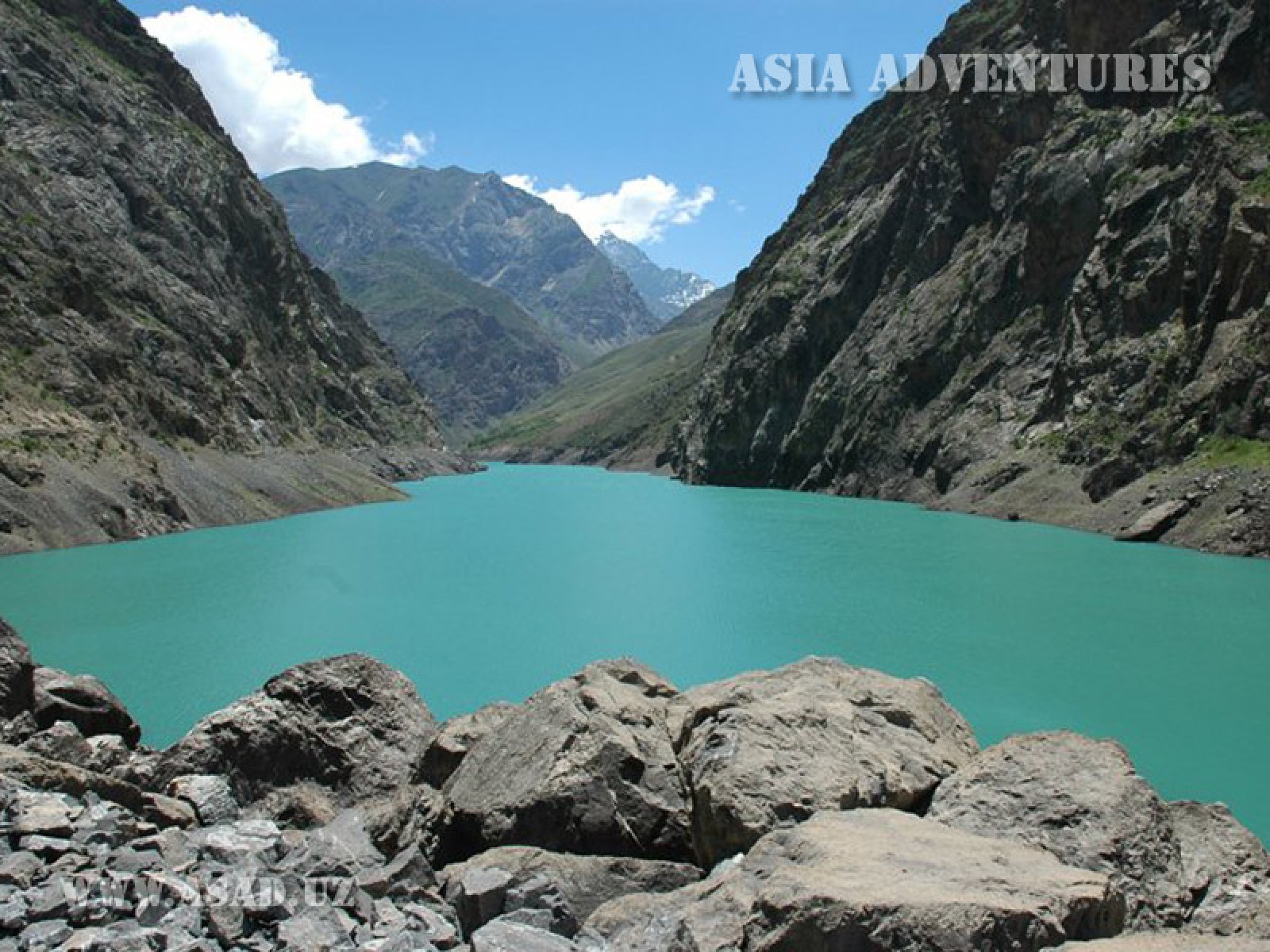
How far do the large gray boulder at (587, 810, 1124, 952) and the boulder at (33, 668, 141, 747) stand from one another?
38.1ft

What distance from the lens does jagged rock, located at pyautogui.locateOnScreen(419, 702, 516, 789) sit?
47.0 feet

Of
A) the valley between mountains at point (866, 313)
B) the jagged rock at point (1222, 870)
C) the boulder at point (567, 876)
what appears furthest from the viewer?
the valley between mountains at point (866, 313)

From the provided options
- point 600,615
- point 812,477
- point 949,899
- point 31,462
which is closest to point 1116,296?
point 812,477

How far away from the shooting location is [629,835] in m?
11.8

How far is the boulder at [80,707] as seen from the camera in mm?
17078

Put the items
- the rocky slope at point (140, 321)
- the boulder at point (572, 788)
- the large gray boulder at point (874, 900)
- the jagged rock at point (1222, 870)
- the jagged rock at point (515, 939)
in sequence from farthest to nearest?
the rocky slope at point (140, 321) → the boulder at point (572, 788) → the jagged rock at point (1222, 870) → the jagged rock at point (515, 939) → the large gray boulder at point (874, 900)

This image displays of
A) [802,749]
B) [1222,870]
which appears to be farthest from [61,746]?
[1222,870]

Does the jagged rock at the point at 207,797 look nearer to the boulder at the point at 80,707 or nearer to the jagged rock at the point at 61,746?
the jagged rock at the point at 61,746

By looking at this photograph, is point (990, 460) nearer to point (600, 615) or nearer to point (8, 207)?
point (600, 615)

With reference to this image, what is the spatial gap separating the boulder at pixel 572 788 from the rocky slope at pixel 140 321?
49539mm

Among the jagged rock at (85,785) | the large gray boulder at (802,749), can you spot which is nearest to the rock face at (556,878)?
the large gray boulder at (802,749)

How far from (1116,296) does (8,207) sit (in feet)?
268

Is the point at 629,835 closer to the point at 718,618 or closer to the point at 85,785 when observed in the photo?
the point at 85,785

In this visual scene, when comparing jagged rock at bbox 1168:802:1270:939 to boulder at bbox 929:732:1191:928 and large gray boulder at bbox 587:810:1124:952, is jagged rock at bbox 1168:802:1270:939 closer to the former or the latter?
boulder at bbox 929:732:1191:928
